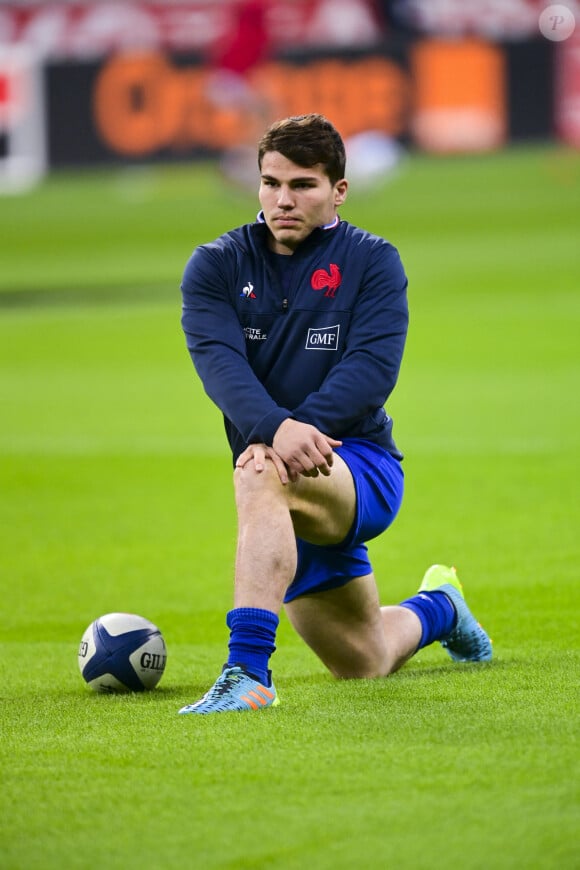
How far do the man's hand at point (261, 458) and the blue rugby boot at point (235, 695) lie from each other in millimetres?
569

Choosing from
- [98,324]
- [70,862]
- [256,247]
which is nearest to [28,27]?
[98,324]

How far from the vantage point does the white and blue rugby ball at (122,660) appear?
206 inches

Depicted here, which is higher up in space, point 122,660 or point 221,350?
point 221,350

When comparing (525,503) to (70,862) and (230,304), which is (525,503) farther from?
(70,862)

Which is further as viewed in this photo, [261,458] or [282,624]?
[282,624]

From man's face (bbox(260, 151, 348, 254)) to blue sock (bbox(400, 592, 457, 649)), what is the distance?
142 centimetres

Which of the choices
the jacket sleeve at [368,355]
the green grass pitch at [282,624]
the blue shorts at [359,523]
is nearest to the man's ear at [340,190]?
the jacket sleeve at [368,355]

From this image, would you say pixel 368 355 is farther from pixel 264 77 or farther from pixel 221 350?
pixel 264 77

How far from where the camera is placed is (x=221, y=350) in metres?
4.92

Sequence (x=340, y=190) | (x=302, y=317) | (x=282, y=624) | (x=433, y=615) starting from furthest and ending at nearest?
(x=282, y=624), (x=433, y=615), (x=340, y=190), (x=302, y=317)

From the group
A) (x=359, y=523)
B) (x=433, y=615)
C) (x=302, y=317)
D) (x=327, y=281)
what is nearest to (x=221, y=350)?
(x=302, y=317)

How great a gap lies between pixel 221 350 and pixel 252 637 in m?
0.95

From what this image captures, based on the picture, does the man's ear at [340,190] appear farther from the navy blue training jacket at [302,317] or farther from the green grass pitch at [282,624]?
the green grass pitch at [282,624]

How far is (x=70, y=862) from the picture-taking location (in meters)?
3.28
